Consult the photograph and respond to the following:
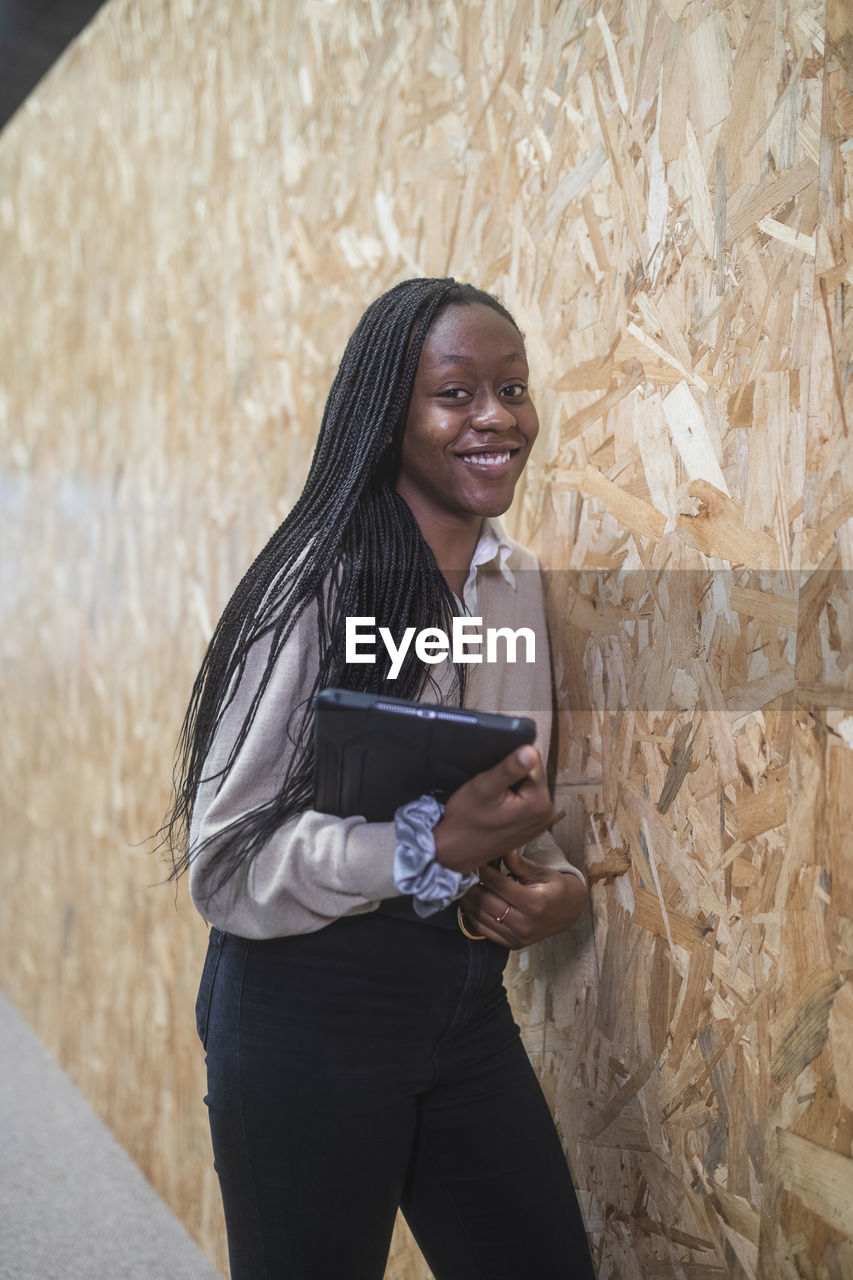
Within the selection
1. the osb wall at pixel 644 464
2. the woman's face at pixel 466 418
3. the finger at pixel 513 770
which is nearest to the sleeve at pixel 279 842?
the finger at pixel 513 770

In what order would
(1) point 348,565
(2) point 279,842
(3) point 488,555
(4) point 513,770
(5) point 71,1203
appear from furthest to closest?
(5) point 71,1203 → (3) point 488,555 → (1) point 348,565 → (2) point 279,842 → (4) point 513,770

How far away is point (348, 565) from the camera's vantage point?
1.34 m

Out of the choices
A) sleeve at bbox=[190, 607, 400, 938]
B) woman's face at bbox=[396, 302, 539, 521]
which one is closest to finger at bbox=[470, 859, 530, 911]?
sleeve at bbox=[190, 607, 400, 938]

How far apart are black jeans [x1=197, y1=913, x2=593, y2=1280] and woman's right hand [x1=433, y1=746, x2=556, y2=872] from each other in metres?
0.22

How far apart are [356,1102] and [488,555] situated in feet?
2.22

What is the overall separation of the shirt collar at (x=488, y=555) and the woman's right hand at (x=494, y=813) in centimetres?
38

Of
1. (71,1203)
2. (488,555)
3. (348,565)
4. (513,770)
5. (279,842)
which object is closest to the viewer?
(513,770)

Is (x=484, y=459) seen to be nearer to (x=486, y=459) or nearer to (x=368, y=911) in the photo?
(x=486, y=459)

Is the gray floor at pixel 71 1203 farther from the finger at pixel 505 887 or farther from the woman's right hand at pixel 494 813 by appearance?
the woman's right hand at pixel 494 813

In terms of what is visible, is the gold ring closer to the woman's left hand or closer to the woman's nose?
the woman's left hand

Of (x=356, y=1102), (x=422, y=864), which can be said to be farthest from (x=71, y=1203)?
(x=422, y=864)

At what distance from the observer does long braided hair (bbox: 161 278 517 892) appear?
129 centimetres

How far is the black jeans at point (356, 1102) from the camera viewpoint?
A: 1305 millimetres

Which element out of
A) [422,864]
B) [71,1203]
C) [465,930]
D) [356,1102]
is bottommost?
[71,1203]
